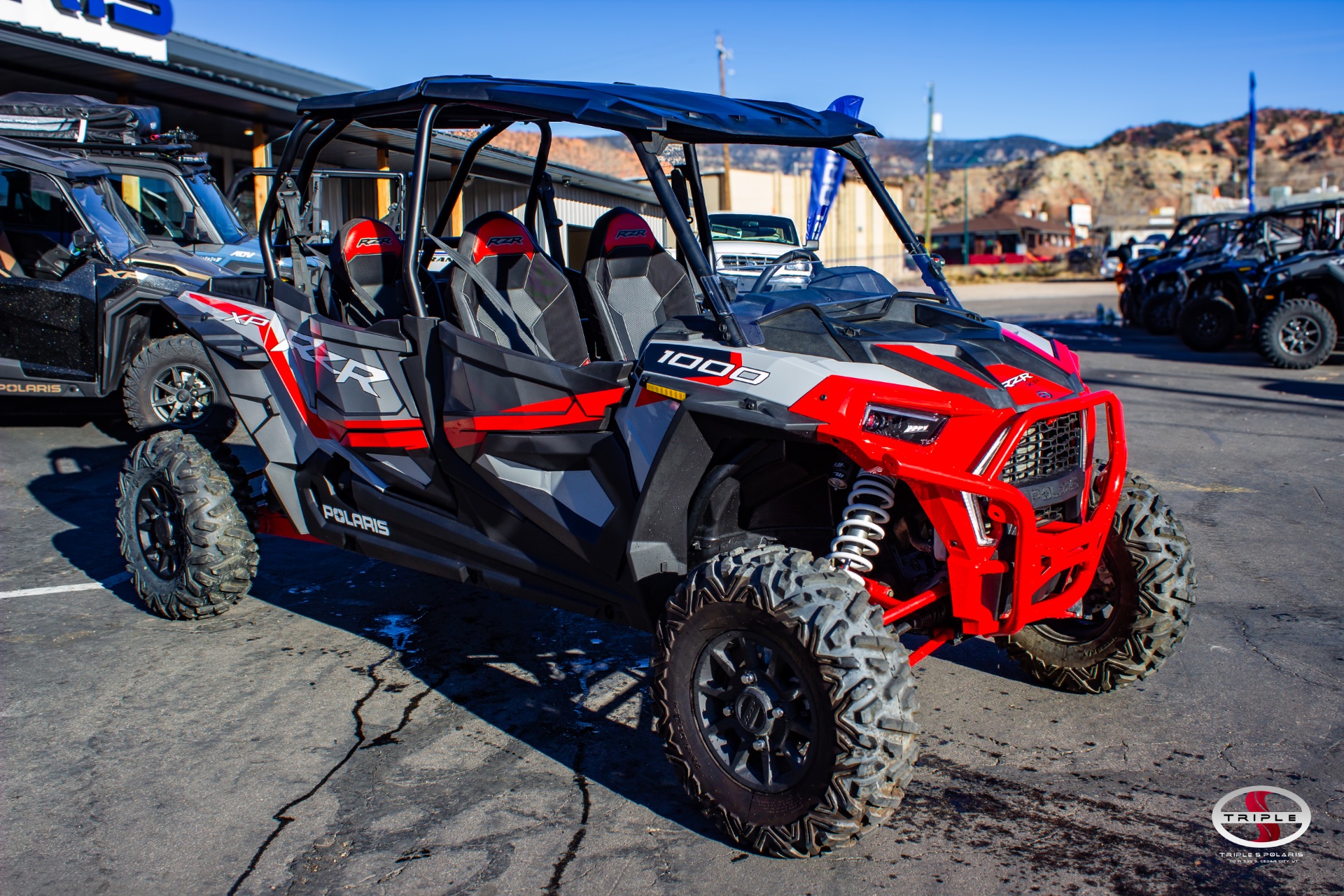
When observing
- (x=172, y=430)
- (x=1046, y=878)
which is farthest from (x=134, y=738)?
(x=1046, y=878)

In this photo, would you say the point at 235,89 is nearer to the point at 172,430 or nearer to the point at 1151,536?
the point at 172,430

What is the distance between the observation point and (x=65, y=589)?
17.5 feet

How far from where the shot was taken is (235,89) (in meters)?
15.0

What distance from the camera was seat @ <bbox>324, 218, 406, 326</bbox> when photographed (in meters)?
4.64

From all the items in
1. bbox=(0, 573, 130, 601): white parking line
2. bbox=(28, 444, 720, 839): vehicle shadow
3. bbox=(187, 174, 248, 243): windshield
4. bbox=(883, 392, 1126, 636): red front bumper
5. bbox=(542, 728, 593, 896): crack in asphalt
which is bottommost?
bbox=(542, 728, 593, 896): crack in asphalt

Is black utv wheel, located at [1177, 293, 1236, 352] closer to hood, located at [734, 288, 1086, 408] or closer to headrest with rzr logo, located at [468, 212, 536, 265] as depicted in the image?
hood, located at [734, 288, 1086, 408]

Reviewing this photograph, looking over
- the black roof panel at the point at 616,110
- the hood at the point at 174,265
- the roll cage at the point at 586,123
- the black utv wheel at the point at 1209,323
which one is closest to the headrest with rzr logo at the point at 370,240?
the roll cage at the point at 586,123

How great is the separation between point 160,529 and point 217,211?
5880 millimetres

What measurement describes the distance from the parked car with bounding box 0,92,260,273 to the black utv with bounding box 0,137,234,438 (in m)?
0.52

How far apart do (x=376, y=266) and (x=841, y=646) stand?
3.02m

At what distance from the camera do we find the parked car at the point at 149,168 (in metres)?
9.38

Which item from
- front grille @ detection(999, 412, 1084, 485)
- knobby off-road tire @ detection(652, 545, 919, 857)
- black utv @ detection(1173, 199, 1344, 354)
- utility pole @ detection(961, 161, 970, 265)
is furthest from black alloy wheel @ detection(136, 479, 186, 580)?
utility pole @ detection(961, 161, 970, 265)

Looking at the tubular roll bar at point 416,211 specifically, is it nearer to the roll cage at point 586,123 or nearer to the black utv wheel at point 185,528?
the roll cage at point 586,123

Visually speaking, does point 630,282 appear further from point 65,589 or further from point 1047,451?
point 65,589
